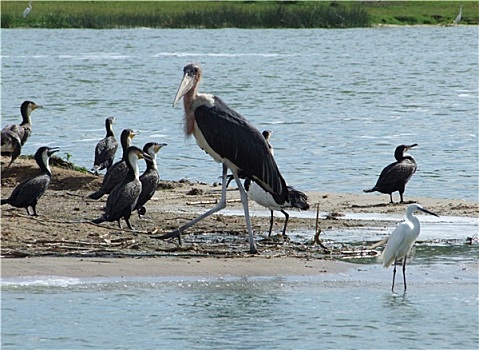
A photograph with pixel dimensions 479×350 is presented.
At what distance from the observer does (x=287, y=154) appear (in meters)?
20.7

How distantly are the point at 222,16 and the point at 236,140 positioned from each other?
58.3 meters

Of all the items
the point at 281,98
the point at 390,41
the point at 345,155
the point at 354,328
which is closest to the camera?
the point at 354,328

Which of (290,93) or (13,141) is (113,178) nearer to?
(13,141)

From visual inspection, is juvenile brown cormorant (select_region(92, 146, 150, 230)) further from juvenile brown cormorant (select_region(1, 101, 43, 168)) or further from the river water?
juvenile brown cormorant (select_region(1, 101, 43, 168))

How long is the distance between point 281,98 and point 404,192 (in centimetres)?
1801

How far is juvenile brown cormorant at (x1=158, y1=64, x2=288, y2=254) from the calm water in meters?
1.87

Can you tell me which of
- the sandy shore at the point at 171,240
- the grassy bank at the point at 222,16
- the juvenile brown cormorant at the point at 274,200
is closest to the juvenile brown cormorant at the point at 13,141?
the sandy shore at the point at 171,240

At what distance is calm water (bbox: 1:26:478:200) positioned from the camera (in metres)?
19.6

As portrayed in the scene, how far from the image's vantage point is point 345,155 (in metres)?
20.6

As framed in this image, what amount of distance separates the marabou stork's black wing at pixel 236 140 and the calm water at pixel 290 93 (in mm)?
1996

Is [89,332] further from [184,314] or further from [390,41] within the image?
[390,41]

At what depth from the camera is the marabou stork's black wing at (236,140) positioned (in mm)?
10773

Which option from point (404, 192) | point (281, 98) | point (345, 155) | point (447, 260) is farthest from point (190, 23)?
point (447, 260)

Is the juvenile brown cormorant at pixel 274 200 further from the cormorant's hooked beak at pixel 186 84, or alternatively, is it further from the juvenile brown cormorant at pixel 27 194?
the juvenile brown cormorant at pixel 27 194
